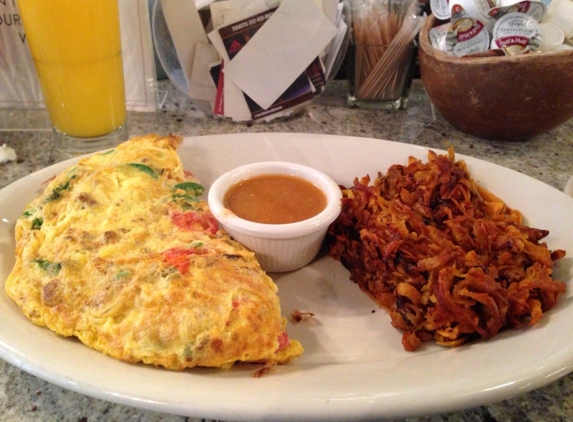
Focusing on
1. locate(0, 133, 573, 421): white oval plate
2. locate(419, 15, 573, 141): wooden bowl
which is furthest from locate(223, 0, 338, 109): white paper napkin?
locate(0, 133, 573, 421): white oval plate

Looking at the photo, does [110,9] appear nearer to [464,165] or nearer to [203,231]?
[203,231]

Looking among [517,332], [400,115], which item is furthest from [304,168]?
[400,115]

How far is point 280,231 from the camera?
1291mm

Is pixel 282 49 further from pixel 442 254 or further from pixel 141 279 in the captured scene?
pixel 141 279

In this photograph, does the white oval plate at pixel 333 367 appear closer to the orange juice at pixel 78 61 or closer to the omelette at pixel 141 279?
the omelette at pixel 141 279

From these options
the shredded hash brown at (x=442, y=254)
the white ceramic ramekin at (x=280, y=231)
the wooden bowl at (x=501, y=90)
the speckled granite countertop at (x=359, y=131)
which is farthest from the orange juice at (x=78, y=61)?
the wooden bowl at (x=501, y=90)

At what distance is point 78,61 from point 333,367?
1363 mm

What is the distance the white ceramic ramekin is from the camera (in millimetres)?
1299

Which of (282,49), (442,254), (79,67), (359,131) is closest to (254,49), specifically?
(282,49)

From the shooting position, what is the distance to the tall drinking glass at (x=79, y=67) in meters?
1.54

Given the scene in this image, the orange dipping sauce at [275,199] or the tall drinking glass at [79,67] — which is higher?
the tall drinking glass at [79,67]

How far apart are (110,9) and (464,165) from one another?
1310mm

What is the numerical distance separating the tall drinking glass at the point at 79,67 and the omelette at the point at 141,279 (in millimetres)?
523

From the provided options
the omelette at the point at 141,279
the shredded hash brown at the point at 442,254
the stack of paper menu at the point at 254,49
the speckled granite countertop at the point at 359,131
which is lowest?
the speckled granite countertop at the point at 359,131
